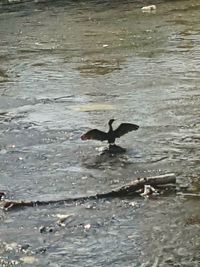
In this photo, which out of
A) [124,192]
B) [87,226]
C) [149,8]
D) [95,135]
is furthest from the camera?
[149,8]

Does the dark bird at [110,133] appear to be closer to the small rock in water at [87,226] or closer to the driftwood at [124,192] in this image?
the driftwood at [124,192]

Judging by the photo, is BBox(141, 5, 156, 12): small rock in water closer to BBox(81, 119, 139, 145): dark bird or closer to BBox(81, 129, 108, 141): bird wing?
BBox(81, 119, 139, 145): dark bird

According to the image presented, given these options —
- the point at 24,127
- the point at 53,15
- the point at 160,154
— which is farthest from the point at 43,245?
the point at 53,15

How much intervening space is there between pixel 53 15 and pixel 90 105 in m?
7.41

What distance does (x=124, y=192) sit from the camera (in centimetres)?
378

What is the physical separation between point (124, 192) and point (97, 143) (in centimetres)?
106

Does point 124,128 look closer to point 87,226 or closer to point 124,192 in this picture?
point 124,192

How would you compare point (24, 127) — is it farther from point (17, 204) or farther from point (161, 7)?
point (161, 7)

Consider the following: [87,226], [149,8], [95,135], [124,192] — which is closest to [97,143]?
[95,135]

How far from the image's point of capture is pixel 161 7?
44.8 feet

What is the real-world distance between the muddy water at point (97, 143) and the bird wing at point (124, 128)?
0.27 ft

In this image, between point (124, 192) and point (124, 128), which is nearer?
point (124, 192)

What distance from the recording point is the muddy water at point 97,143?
3211 mm

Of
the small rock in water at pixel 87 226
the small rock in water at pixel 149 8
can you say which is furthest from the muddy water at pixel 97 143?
the small rock in water at pixel 149 8
